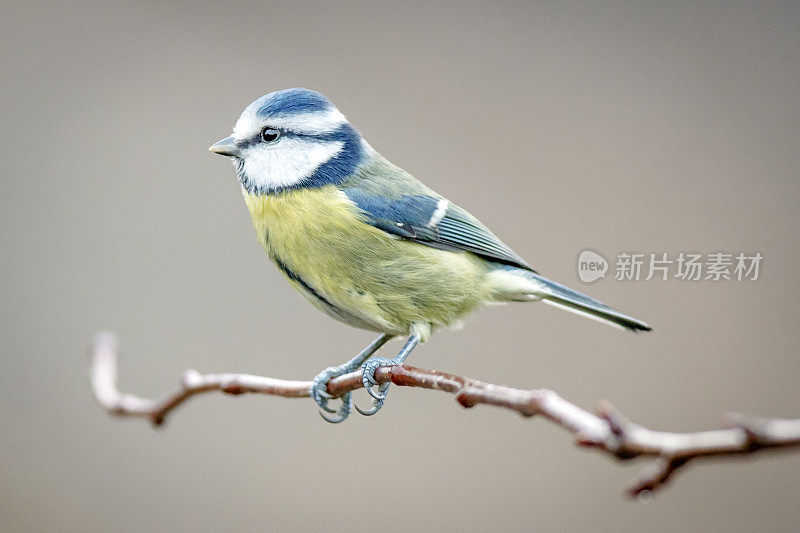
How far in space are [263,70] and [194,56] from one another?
0.28 m

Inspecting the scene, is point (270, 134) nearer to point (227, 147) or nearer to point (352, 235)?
point (227, 147)

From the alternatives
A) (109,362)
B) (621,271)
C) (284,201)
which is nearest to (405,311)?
(284,201)

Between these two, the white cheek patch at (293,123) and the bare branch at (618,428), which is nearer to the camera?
the bare branch at (618,428)

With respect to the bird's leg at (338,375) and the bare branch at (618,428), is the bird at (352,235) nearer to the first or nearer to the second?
the bird's leg at (338,375)

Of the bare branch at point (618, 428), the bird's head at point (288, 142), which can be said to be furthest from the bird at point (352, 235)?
the bare branch at point (618, 428)

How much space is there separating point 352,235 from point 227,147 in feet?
0.74

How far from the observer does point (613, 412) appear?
430 mm

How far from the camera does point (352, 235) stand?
1119mm

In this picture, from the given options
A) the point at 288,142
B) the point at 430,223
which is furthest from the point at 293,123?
the point at 430,223

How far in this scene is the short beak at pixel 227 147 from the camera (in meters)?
0.97

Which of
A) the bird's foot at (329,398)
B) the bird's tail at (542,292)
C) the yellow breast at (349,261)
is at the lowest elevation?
the bird's foot at (329,398)

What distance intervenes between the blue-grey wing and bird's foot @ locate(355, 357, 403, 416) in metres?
0.21

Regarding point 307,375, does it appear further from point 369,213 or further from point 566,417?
point 566,417

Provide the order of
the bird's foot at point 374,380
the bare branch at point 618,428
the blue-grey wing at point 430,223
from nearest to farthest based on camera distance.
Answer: the bare branch at point 618,428
the bird's foot at point 374,380
the blue-grey wing at point 430,223
